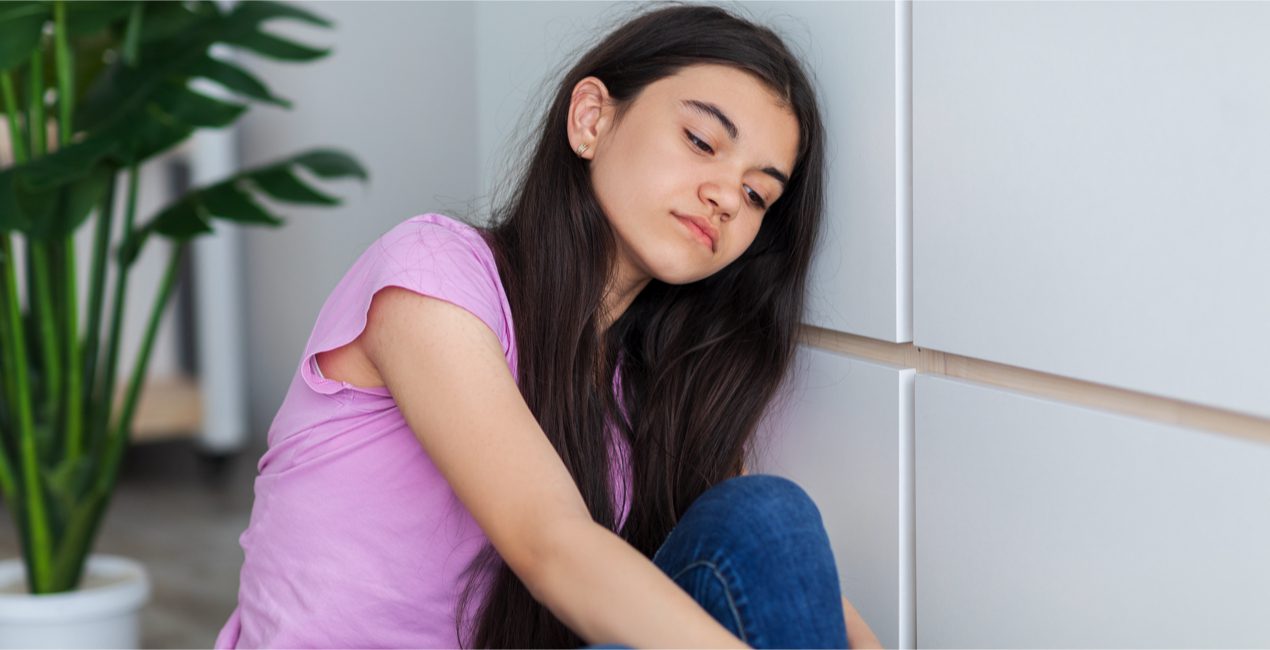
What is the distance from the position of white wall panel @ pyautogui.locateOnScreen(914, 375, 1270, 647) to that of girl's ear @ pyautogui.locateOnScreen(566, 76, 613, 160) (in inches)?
14.9

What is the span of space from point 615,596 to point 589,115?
0.49 m

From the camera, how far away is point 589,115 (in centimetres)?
111

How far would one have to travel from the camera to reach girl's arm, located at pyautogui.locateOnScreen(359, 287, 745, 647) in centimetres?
80

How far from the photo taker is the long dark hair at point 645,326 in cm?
105

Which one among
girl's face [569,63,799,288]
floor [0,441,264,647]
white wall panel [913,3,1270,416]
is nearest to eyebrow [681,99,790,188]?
girl's face [569,63,799,288]

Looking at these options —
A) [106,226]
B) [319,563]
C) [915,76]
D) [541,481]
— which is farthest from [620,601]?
[106,226]

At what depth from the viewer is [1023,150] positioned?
85cm

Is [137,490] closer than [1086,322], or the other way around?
[1086,322]

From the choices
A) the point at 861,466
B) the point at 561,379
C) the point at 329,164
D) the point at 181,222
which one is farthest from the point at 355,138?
the point at 861,466

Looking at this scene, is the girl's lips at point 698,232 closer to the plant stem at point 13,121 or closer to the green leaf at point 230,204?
the green leaf at point 230,204

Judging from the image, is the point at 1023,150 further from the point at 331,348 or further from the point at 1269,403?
the point at 331,348

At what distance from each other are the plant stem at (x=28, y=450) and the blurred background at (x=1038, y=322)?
881 millimetres

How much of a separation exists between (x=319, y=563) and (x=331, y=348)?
0.19 metres

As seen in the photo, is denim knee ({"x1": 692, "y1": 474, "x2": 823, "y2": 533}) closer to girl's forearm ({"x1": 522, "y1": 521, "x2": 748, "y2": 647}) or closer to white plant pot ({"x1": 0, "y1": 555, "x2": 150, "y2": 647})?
girl's forearm ({"x1": 522, "y1": 521, "x2": 748, "y2": 647})
